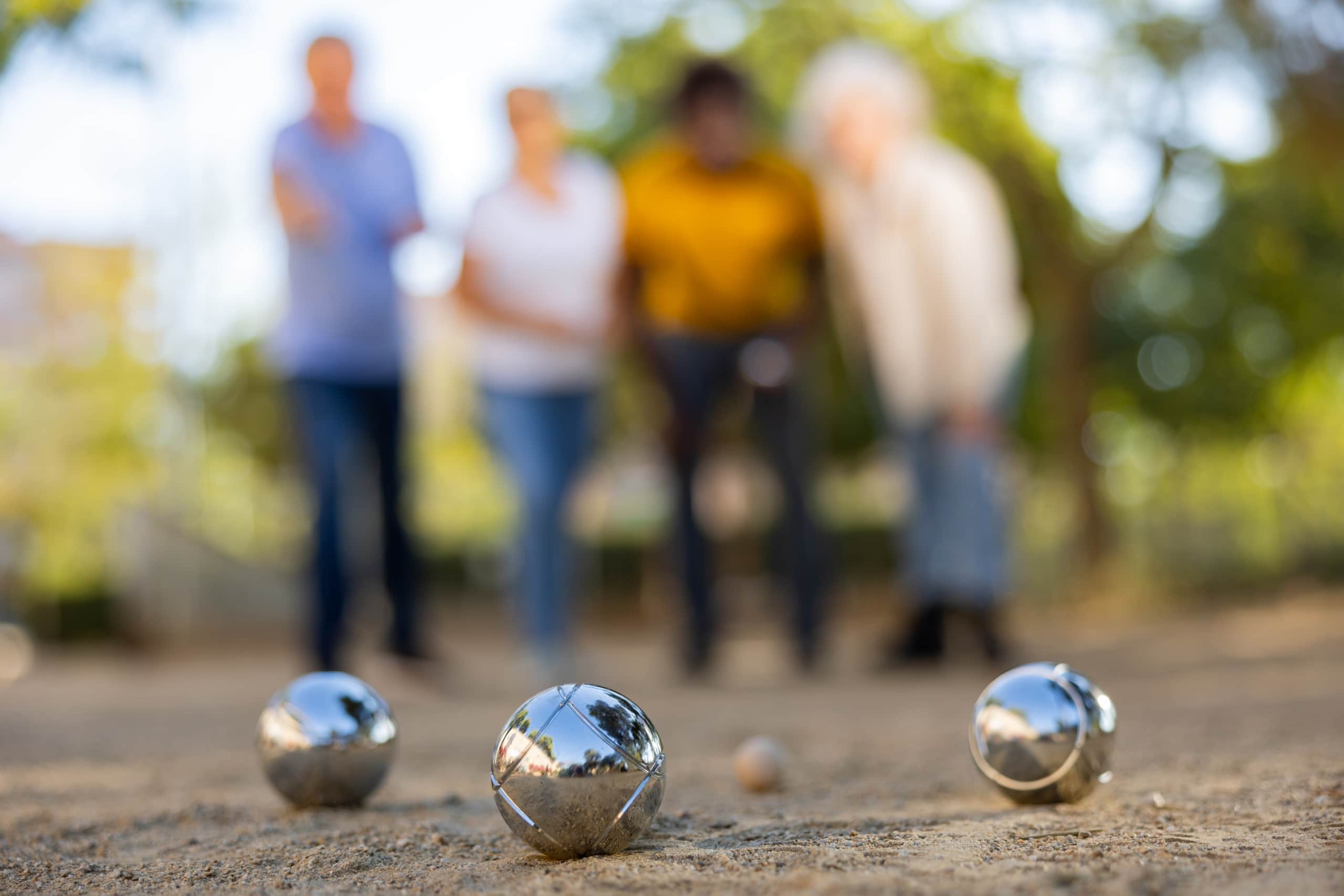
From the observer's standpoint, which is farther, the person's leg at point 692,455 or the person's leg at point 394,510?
the person's leg at point 692,455

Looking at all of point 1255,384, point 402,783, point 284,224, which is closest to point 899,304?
point 284,224

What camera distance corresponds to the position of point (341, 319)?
4.70 meters

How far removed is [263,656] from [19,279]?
26.3ft

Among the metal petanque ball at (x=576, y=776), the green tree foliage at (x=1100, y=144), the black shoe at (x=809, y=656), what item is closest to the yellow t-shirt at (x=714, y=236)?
the black shoe at (x=809, y=656)

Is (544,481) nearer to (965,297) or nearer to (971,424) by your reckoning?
(971,424)

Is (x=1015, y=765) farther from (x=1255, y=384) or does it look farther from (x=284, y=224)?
(x=1255, y=384)

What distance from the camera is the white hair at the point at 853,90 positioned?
536 cm

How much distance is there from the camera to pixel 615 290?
542 cm

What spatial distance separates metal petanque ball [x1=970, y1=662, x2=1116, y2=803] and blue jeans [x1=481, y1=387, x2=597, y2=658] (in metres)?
2.95

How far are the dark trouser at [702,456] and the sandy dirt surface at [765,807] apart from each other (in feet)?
1.22

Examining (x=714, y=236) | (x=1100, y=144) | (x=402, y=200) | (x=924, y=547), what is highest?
(x=1100, y=144)

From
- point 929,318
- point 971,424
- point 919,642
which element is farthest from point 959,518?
point 929,318

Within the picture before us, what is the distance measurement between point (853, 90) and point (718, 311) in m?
1.11

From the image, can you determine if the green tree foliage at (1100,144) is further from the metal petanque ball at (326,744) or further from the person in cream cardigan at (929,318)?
the metal petanque ball at (326,744)
